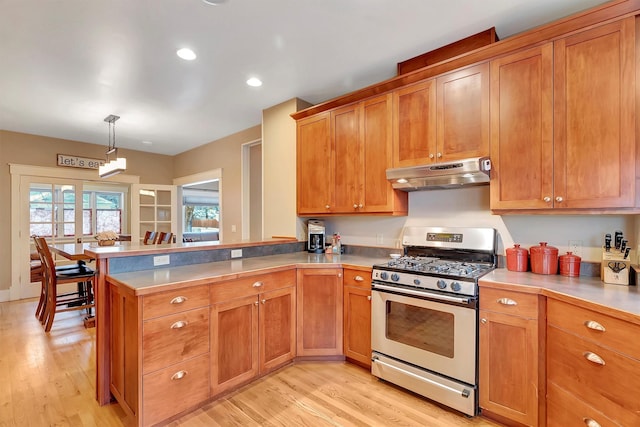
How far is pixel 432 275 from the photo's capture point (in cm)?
214

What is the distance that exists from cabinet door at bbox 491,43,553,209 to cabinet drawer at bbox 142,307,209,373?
2.17 meters

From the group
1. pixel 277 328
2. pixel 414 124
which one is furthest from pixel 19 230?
pixel 414 124

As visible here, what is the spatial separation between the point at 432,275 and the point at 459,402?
0.81 meters

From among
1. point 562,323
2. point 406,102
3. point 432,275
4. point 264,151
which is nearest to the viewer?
point 562,323

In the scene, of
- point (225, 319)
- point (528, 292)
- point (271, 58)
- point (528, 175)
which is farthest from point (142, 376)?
point (528, 175)

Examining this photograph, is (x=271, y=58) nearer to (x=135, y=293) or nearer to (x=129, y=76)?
(x=129, y=76)

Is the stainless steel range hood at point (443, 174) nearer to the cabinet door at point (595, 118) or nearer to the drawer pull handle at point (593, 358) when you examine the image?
the cabinet door at point (595, 118)

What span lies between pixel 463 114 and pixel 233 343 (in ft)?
7.81

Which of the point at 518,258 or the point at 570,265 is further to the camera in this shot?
the point at 518,258

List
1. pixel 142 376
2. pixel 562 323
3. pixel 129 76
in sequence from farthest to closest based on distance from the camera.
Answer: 1. pixel 129 76
2. pixel 142 376
3. pixel 562 323

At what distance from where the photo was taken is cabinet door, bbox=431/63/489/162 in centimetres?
221

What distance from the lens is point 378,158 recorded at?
9.19 ft

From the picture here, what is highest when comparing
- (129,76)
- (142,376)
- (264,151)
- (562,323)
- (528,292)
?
(129,76)

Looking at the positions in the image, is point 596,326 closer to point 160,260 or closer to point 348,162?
point 348,162
